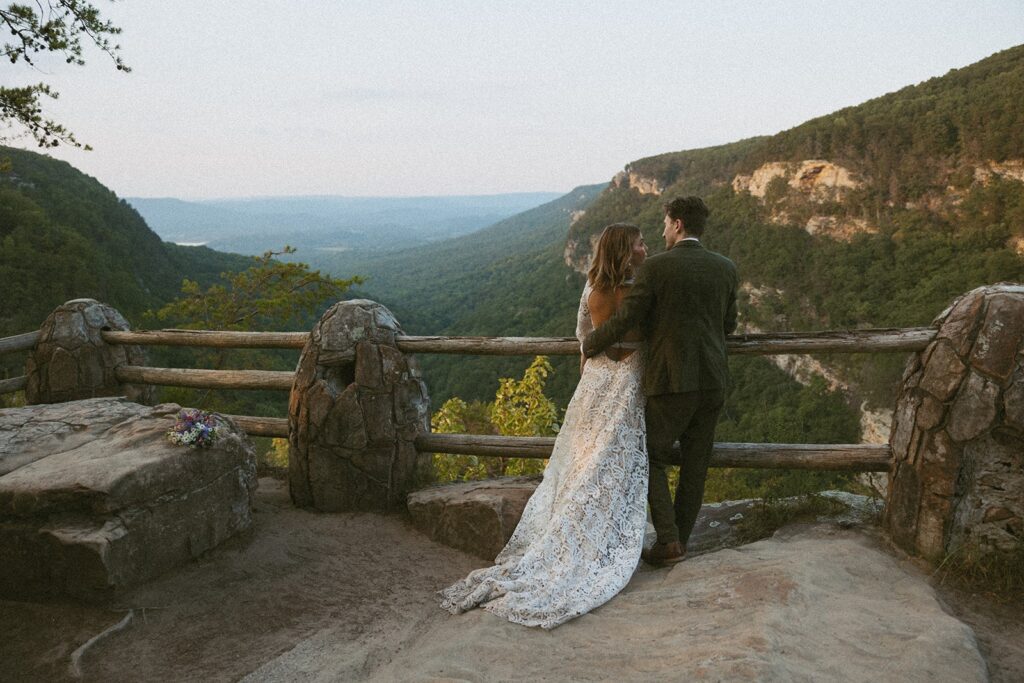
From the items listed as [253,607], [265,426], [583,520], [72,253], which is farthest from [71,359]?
[72,253]

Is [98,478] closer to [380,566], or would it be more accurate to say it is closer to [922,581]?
[380,566]

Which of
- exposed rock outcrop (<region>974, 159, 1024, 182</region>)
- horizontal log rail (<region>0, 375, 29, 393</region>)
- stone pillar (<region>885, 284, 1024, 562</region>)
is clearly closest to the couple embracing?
stone pillar (<region>885, 284, 1024, 562</region>)

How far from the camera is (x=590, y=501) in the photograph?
9.99 ft

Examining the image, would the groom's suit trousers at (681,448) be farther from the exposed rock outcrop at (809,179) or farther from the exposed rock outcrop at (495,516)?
the exposed rock outcrop at (809,179)

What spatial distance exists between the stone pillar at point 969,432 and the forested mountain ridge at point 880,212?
34.9 meters

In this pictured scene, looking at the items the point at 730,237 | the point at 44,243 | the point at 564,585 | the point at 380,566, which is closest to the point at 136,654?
the point at 380,566

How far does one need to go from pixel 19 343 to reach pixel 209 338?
1.51m

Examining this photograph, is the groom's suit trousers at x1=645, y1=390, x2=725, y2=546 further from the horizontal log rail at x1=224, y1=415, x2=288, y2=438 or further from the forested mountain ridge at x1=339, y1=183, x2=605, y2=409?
the forested mountain ridge at x1=339, y1=183, x2=605, y2=409

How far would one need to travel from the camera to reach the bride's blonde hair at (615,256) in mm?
3168

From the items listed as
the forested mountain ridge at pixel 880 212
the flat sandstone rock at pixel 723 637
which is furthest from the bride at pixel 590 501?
the forested mountain ridge at pixel 880 212

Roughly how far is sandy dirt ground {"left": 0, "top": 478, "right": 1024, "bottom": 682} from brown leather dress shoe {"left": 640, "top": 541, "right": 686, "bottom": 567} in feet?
3.50

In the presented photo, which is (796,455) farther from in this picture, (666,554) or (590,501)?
(590,501)

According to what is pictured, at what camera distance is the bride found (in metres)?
2.79

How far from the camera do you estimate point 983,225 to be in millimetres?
41438
